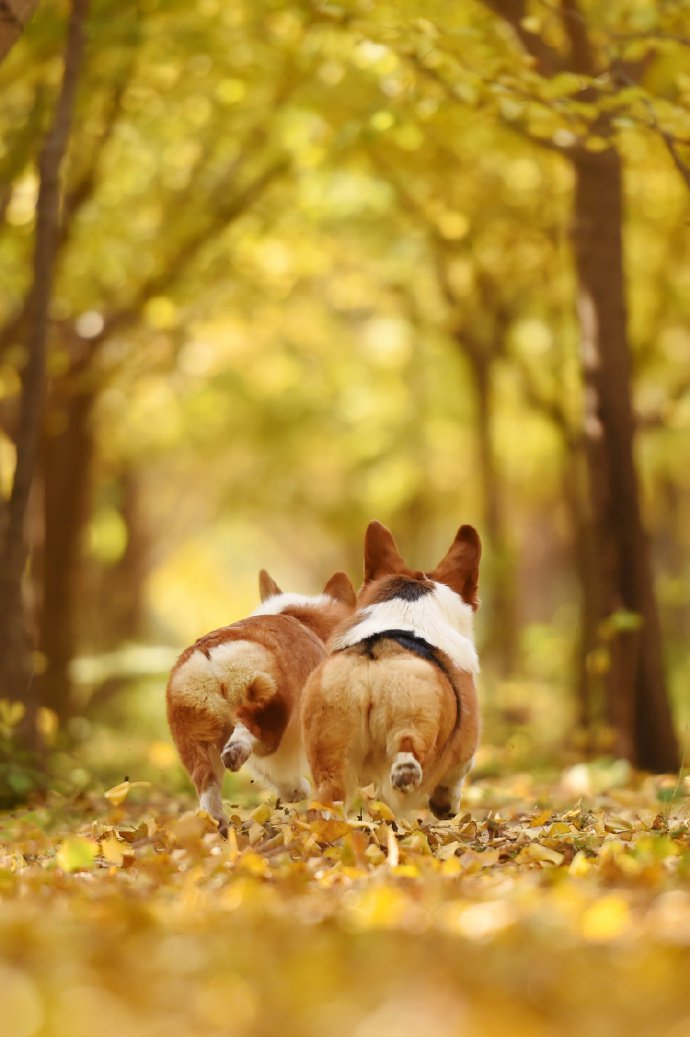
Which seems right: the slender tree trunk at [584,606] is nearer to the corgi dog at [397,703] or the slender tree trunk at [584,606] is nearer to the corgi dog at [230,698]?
the corgi dog at [397,703]

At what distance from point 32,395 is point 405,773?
4820mm

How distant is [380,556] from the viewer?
6355 millimetres

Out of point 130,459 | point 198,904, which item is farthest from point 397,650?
point 130,459

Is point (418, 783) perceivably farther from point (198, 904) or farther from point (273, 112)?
point (273, 112)

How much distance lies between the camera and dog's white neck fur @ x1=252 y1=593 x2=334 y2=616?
6.90m

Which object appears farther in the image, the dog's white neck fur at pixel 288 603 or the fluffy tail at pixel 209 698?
the dog's white neck fur at pixel 288 603

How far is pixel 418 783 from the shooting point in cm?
513

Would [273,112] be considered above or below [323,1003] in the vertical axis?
above

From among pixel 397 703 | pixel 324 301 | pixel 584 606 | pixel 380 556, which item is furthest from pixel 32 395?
pixel 324 301

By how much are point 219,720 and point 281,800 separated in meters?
0.97

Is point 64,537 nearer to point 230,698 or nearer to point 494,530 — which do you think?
point 494,530

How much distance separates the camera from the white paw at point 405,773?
5.06 metres

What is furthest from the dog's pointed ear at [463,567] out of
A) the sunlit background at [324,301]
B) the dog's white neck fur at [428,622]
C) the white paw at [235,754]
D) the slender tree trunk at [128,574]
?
the slender tree trunk at [128,574]

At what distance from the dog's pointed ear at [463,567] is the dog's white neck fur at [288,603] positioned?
0.83 meters
